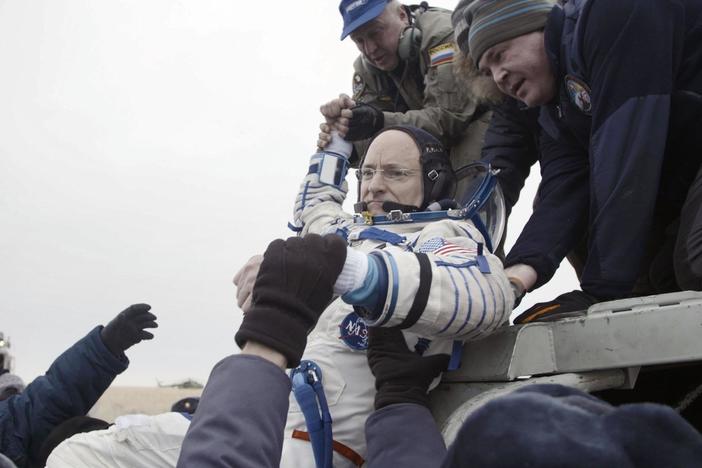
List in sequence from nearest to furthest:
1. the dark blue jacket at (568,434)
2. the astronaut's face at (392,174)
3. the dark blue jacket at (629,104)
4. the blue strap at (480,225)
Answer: the dark blue jacket at (568,434), the dark blue jacket at (629,104), the blue strap at (480,225), the astronaut's face at (392,174)

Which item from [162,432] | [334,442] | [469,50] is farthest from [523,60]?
[162,432]

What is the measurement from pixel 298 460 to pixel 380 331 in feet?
1.35

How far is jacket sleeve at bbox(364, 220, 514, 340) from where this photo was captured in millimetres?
1647

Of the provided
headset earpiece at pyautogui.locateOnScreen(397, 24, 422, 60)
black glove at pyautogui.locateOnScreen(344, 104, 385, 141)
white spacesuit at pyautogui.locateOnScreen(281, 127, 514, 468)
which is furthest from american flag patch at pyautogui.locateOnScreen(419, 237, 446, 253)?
headset earpiece at pyautogui.locateOnScreen(397, 24, 422, 60)

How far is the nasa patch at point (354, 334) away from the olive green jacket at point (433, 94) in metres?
1.38

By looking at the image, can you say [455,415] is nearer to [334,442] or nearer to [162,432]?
[334,442]

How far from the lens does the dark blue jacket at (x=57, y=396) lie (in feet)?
9.52

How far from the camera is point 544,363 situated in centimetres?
175

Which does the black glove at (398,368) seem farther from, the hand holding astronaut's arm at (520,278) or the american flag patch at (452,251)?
the hand holding astronaut's arm at (520,278)

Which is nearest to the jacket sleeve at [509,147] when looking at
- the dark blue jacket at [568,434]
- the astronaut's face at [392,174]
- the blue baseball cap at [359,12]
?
the astronaut's face at [392,174]

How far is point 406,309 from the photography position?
1.65m

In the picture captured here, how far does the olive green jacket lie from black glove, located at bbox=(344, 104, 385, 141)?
140mm

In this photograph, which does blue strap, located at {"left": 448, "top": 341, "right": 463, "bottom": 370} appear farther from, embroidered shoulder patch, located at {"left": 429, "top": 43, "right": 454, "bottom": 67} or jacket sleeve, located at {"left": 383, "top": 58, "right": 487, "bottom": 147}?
embroidered shoulder patch, located at {"left": 429, "top": 43, "right": 454, "bottom": 67}

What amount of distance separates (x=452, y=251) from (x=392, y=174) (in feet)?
2.17
